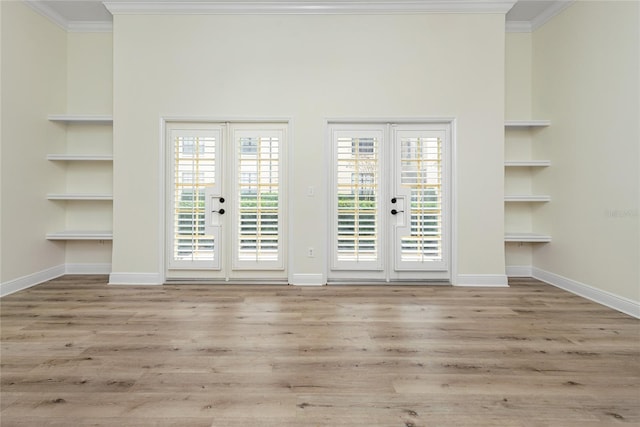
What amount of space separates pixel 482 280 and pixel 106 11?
5.45 metres

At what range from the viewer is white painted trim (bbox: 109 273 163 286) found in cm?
402

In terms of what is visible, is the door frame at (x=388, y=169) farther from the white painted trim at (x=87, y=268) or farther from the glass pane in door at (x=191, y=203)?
the white painted trim at (x=87, y=268)

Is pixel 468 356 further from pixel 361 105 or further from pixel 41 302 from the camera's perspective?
pixel 41 302

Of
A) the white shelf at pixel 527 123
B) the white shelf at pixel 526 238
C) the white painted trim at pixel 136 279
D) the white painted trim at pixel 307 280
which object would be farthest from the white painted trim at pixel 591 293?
the white painted trim at pixel 136 279

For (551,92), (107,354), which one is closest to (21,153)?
(107,354)

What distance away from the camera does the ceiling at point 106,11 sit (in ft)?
12.8

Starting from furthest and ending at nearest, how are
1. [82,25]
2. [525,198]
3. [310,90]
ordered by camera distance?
[82,25] → [525,198] → [310,90]

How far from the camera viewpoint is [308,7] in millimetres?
3941

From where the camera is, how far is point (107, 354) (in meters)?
2.24

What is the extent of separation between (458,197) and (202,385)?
329 centimetres

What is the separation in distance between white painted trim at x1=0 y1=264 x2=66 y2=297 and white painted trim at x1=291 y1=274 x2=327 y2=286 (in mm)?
2940

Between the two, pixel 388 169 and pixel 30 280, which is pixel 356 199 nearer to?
pixel 388 169

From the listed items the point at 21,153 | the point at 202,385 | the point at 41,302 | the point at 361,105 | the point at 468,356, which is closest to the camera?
the point at 202,385

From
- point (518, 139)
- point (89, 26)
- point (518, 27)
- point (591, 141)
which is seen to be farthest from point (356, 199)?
point (89, 26)
